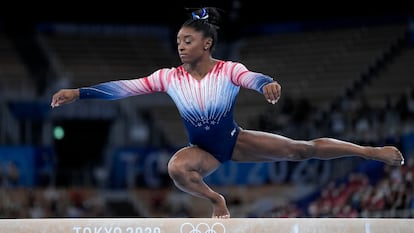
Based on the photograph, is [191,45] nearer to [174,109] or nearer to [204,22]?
[204,22]

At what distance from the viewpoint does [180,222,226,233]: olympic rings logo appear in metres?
5.58

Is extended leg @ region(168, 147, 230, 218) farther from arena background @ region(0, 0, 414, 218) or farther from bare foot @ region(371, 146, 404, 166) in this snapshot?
arena background @ region(0, 0, 414, 218)

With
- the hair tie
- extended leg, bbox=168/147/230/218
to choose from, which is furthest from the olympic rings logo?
the hair tie

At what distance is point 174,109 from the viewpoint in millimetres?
20031

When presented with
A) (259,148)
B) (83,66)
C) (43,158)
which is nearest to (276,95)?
(259,148)

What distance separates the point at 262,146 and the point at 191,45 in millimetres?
968

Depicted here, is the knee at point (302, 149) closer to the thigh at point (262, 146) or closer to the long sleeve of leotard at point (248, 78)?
the thigh at point (262, 146)

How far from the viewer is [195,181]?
21.1ft

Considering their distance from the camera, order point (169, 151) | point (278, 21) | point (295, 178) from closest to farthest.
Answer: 1. point (295, 178)
2. point (169, 151)
3. point (278, 21)

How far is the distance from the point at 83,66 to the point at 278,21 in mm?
5219

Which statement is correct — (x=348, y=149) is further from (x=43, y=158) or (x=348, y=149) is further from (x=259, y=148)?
(x=43, y=158)

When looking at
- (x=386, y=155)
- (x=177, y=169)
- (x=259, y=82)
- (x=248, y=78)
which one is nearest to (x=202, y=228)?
(x=177, y=169)

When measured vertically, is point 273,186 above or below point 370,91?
below

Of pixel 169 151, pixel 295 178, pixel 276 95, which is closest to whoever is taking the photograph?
pixel 276 95
